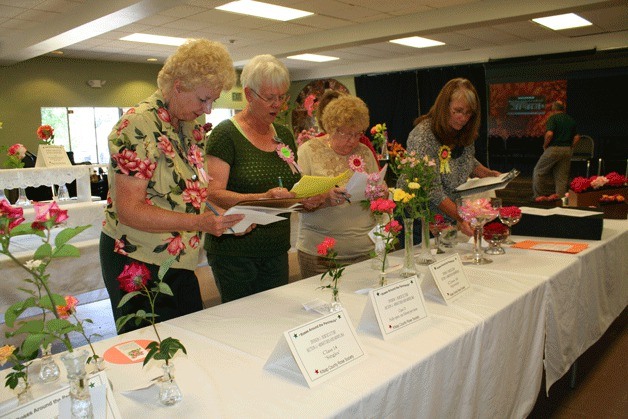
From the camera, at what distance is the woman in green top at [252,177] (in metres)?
1.78

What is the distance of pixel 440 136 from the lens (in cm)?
230

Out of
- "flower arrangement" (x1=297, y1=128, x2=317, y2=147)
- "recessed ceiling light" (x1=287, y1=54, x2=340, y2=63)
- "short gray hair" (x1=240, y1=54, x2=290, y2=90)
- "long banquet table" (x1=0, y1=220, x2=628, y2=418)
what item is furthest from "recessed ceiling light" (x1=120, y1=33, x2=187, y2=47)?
"long banquet table" (x1=0, y1=220, x2=628, y2=418)

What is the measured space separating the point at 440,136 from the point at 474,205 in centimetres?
41

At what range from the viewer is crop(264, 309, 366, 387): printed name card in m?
1.02

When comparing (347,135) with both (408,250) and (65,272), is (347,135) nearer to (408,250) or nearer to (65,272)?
(408,250)

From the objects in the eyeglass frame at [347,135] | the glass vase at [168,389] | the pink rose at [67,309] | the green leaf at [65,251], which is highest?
the eyeglass frame at [347,135]

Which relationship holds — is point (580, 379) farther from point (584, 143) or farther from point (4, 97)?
point (4, 97)

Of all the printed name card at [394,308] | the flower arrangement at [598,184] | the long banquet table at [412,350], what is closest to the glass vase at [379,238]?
the long banquet table at [412,350]

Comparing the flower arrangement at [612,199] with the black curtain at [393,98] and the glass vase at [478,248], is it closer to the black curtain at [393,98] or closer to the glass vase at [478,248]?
the glass vase at [478,248]

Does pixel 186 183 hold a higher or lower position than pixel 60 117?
lower

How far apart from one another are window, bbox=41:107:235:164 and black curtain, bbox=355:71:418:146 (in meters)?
5.33

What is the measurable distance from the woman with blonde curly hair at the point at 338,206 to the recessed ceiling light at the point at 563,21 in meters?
6.21

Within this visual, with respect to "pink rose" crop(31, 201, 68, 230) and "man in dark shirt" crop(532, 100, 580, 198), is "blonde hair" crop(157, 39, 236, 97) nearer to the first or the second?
"pink rose" crop(31, 201, 68, 230)

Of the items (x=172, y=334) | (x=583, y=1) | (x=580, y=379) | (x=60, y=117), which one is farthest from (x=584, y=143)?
(x=172, y=334)
